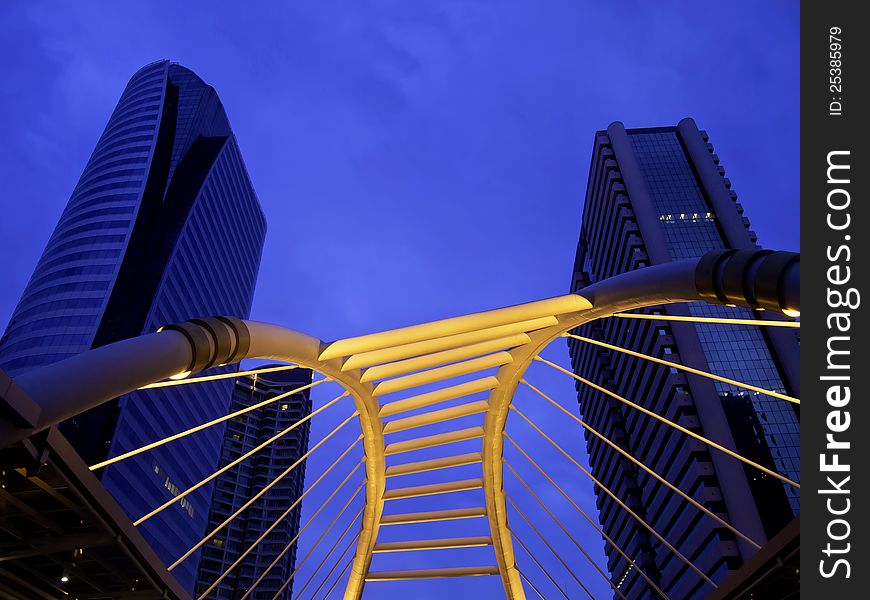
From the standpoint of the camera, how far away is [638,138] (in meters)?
90.5

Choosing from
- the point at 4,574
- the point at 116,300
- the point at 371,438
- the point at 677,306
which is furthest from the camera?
the point at 116,300

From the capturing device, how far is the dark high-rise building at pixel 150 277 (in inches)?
2822

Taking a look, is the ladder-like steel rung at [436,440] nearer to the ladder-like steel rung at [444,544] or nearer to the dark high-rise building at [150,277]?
the ladder-like steel rung at [444,544]

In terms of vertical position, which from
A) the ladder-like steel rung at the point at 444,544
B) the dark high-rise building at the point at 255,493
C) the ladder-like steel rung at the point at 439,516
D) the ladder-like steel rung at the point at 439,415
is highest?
the dark high-rise building at the point at 255,493

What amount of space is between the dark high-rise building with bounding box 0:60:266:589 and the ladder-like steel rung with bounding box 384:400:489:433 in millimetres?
52933

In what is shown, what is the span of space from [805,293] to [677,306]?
67.3 metres

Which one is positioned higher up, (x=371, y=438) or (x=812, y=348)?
(x=371, y=438)

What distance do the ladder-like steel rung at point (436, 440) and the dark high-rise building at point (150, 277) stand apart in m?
52.1

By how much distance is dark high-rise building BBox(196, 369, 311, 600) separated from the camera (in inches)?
4491

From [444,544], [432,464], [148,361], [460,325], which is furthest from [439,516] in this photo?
[148,361]

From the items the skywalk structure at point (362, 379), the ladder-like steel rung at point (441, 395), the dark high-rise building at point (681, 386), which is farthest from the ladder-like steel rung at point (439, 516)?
the dark high-rise building at point (681, 386)

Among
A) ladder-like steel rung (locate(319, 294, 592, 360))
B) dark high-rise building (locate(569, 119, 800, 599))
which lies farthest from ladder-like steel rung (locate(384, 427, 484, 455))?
dark high-rise building (locate(569, 119, 800, 599))

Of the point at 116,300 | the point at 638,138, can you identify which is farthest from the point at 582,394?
the point at 116,300

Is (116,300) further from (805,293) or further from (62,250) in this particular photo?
(805,293)
